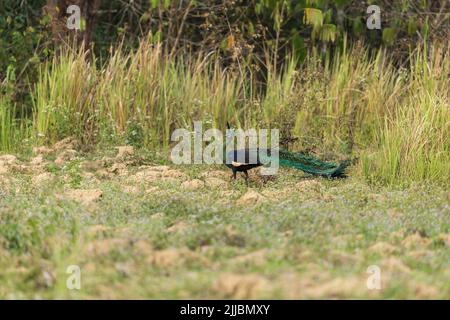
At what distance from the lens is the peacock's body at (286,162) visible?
6754 millimetres

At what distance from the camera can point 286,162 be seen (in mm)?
7062

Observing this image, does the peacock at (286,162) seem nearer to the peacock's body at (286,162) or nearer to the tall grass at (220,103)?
the peacock's body at (286,162)

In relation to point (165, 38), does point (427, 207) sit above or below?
below

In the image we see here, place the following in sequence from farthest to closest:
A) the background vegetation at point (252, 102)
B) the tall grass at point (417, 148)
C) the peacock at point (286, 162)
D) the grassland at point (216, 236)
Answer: the background vegetation at point (252, 102), the tall grass at point (417, 148), the peacock at point (286, 162), the grassland at point (216, 236)

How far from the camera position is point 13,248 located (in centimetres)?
480

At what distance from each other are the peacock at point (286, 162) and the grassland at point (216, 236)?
12cm

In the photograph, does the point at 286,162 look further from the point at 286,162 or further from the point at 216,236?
the point at 216,236

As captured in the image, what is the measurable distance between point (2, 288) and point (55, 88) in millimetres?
4512

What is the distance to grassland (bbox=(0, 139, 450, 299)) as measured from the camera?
13.8 feet

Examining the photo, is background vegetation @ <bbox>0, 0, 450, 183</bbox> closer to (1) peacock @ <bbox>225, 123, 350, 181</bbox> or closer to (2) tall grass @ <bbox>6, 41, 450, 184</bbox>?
(2) tall grass @ <bbox>6, 41, 450, 184</bbox>

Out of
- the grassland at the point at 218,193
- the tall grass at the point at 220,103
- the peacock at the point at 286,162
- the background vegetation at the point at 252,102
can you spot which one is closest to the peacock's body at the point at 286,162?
the peacock at the point at 286,162

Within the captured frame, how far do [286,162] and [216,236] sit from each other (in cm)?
229

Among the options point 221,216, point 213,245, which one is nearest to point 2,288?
point 213,245

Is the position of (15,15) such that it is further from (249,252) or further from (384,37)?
(249,252)
